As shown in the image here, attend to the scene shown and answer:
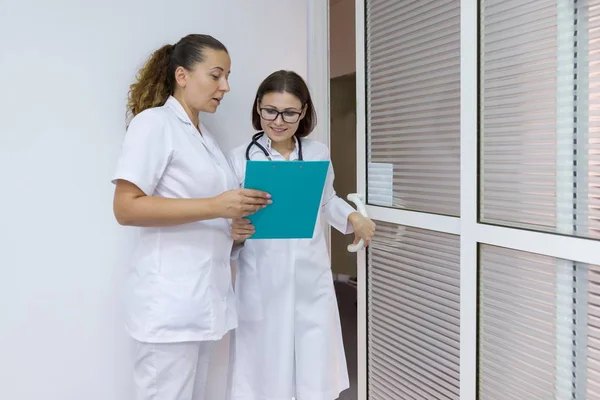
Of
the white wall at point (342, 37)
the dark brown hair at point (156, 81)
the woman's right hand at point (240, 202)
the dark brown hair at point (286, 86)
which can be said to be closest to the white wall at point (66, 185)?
the dark brown hair at point (156, 81)

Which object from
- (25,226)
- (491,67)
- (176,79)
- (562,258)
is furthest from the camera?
(25,226)

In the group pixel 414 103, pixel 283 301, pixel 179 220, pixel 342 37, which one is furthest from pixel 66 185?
pixel 342 37

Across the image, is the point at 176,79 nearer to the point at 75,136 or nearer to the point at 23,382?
the point at 75,136

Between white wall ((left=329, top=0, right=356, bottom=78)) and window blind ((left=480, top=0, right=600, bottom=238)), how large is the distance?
142 cm

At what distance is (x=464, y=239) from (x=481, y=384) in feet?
1.20

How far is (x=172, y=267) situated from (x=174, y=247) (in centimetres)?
6

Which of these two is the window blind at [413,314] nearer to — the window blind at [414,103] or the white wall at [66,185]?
the window blind at [414,103]

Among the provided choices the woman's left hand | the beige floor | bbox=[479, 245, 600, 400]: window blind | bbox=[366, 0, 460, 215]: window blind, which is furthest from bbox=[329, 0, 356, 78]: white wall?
bbox=[479, 245, 600, 400]: window blind

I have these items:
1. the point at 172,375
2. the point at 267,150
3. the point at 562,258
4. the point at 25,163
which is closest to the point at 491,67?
the point at 562,258

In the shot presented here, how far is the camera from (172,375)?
143cm

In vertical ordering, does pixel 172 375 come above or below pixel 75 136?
below

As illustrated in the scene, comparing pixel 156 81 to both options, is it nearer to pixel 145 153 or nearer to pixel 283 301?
pixel 145 153

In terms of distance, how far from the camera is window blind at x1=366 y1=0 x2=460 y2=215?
137 centimetres

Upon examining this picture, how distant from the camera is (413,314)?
1.56 meters
